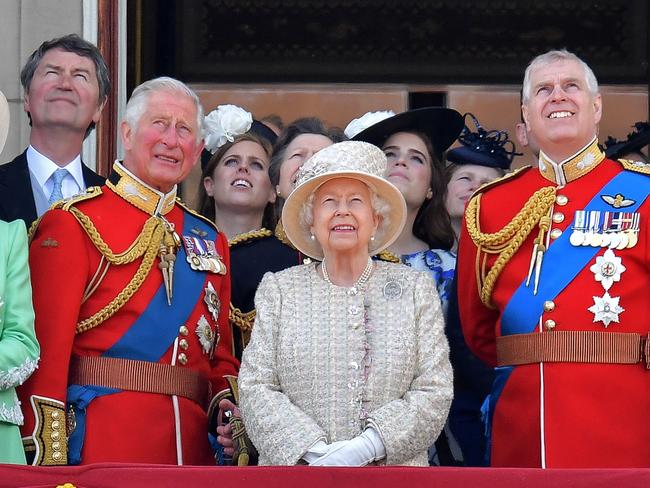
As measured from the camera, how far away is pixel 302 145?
552 centimetres

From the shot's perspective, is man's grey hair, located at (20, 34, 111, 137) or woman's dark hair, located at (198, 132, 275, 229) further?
woman's dark hair, located at (198, 132, 275, 229)

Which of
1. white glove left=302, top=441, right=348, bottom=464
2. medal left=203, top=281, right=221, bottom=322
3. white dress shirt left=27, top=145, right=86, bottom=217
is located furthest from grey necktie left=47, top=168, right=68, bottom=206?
white glove left=302, top=441, right=348, bottom=464

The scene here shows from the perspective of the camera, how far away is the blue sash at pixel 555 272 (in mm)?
4773

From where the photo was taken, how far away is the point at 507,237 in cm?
491

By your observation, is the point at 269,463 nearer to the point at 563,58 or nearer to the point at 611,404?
the point at 611,404

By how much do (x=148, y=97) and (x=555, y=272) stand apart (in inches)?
48.4

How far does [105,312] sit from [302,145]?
42.6 inches

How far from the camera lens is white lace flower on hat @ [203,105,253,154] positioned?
19.3 feet

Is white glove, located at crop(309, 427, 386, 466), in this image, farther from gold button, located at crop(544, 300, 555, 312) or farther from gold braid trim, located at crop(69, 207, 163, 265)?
gold braid trim, located at crop(69, 207, 163, 265)

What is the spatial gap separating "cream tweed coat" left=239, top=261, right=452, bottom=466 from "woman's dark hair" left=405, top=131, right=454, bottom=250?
1.11 metres

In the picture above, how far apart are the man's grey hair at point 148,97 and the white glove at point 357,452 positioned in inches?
45.7

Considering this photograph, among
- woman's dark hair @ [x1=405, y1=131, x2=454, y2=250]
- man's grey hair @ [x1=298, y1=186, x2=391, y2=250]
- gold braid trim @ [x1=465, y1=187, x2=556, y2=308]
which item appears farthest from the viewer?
woman's dark hair @ [x1=405, y1=131, x2=454, y2=250]

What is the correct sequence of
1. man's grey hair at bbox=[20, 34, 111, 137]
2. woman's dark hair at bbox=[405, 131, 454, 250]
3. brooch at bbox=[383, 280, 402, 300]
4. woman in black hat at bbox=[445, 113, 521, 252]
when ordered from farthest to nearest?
woman in black hat at bbox=[445, 113, 521, 252]
woman's dark hair at bbox=[405, 131, 454, 250]
man's grey hair at bbox=[20, 34, 111, 137]
brooch at bbox=[383, 280, 402, 300]

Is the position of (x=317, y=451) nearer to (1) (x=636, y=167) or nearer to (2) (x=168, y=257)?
(2) (x=168, y=257)
